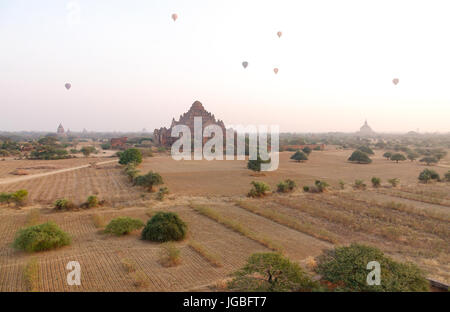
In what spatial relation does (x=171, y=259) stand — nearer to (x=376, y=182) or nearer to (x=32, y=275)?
(x=32, y=275)

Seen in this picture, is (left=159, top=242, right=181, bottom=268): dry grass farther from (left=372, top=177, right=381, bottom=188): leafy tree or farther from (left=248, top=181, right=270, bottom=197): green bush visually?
(left=372, top=177, right=381, bottom=188): leafy tree

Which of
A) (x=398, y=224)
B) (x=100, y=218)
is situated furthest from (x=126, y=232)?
(x=398, y=224)

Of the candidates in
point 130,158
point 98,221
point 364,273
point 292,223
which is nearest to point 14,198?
point 98,221

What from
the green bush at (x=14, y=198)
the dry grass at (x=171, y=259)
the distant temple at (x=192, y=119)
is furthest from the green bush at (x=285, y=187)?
the distant temple at (x=192, y=119)

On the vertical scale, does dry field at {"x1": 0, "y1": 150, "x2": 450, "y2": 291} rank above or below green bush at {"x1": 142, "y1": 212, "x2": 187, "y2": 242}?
below

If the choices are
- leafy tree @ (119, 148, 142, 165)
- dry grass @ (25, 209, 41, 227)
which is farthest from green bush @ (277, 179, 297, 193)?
leafy tree @ (119, 148, 142, 165)

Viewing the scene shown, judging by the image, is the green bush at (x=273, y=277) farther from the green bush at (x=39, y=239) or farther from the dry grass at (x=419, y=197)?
the dry grass at (x=419, y=197)
